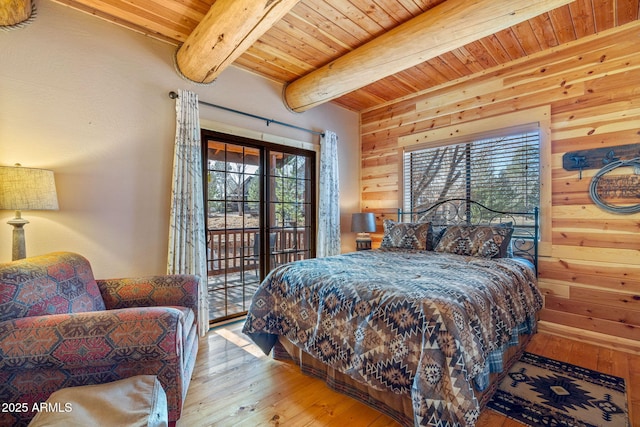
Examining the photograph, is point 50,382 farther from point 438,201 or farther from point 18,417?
point 438,201

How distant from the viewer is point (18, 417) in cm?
126

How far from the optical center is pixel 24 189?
1739mm

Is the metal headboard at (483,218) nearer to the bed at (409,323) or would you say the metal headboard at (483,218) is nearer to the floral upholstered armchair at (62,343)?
the bed at (409,323)

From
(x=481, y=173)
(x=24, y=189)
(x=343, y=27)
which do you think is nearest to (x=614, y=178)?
(x=481, y=173)

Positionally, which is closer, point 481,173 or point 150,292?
point 150,292

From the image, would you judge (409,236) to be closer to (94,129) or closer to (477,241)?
(477,241)

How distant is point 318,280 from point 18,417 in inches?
59.9

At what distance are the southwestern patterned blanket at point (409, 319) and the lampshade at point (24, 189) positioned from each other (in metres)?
1.49

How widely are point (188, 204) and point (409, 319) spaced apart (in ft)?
7.20

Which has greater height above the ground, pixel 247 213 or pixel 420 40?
pixel 420 40

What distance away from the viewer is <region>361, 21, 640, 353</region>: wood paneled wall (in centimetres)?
249

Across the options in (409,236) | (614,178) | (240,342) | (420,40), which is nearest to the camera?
(420,40)

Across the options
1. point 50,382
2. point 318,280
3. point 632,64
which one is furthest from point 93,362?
point 632,64

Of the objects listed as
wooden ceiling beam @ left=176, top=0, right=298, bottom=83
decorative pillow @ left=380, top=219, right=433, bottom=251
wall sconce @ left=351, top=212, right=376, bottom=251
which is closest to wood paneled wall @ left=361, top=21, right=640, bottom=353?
decorative pillow @ left=380, top=219, right=433, bottom=251
